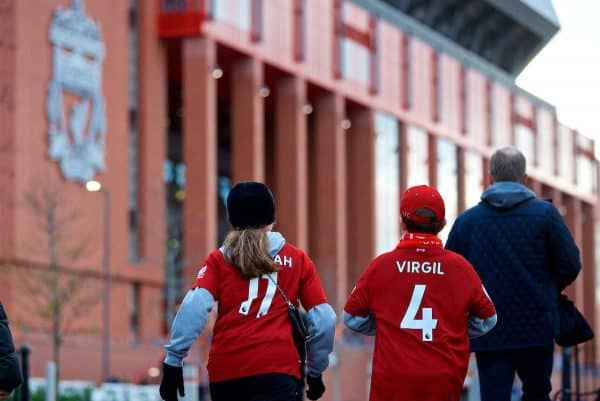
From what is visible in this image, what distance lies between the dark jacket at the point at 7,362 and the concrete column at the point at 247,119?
204ft

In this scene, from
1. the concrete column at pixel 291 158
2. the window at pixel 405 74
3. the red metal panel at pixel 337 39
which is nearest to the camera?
the concrete column at pixel 291 158

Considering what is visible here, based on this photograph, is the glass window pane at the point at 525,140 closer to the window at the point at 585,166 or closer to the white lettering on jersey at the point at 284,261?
the window at the point at 585,166

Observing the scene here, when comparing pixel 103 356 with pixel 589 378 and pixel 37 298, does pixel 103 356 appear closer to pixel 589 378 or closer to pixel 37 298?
pixel 37 298

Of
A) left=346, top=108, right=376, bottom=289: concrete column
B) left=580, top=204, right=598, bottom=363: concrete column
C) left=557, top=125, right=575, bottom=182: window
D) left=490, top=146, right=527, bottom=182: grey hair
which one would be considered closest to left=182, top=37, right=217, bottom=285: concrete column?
left=346, top=108, right=376, bottom=289: concrete column

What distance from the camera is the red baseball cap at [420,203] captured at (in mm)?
9344

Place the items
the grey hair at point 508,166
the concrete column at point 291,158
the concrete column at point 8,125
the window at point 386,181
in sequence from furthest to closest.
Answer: the window at point 386,181, the concrete column at point 291,158, the concrete column at point 8,125, the grey hair at point 508,166

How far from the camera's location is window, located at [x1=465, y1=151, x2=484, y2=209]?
311 ft

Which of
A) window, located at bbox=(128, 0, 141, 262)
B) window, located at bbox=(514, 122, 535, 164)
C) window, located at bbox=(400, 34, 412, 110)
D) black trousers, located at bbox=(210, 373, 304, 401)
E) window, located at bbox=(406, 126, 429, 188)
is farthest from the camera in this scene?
window, located at bbox=(514, 122, 535, 164)

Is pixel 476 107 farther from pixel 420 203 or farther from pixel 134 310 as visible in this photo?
pixel 420 203

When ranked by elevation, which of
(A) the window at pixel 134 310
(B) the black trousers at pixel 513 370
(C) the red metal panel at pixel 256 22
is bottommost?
(A) the window at pixel 134 310

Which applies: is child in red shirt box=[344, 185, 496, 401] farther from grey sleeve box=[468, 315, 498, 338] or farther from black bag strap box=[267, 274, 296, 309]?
black bag strap box=[267, 274, 296, 309]

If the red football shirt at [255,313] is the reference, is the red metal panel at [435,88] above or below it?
above

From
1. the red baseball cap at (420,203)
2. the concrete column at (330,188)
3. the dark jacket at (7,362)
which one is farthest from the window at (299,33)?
the dark jacket at (7,362)

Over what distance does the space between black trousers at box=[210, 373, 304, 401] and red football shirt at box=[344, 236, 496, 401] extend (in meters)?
0.53
